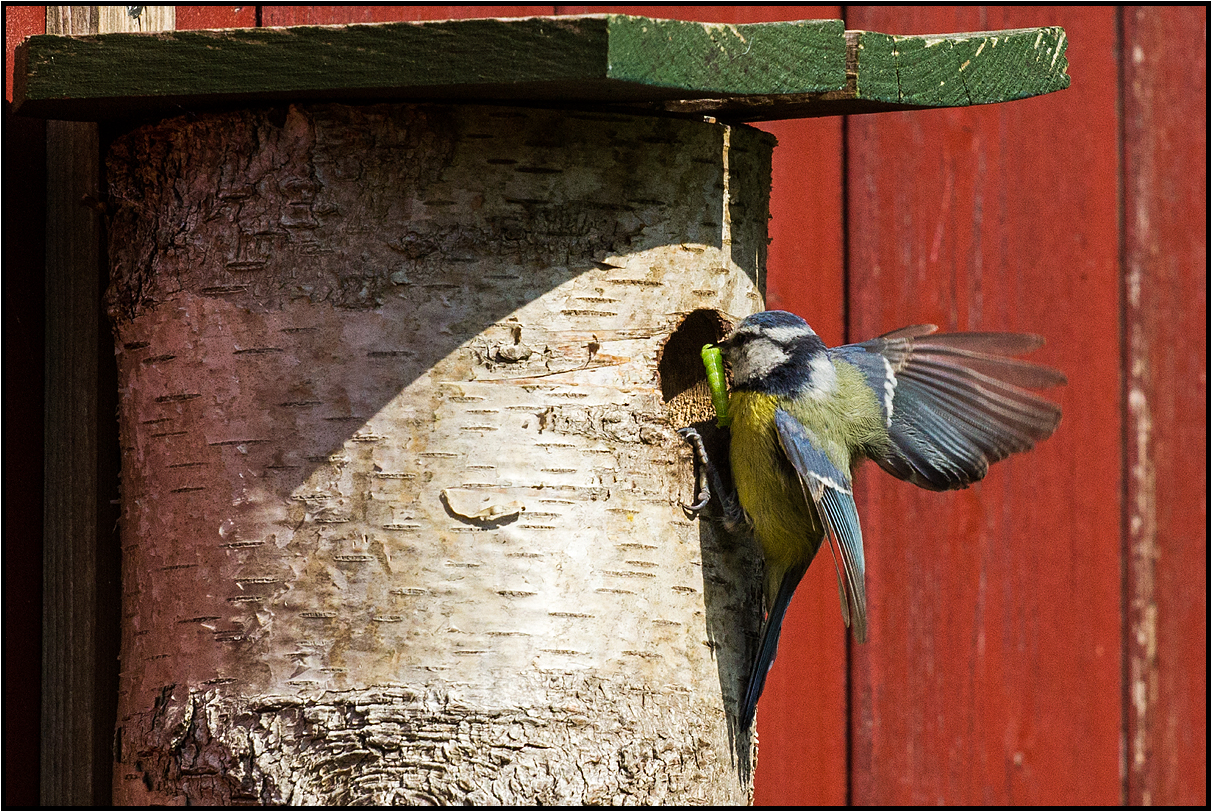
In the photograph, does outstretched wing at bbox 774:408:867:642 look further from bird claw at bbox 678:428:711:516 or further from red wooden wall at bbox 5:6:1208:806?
red wooden wall at bbox 5:6:1208:806

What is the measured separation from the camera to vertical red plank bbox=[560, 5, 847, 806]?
258 cm

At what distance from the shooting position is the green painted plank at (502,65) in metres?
1.49

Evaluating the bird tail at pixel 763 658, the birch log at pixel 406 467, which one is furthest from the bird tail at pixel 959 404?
the birch log at pixel 406 467

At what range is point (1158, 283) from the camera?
2947 millimetres

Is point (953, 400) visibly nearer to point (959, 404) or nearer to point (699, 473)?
point (959, 404)

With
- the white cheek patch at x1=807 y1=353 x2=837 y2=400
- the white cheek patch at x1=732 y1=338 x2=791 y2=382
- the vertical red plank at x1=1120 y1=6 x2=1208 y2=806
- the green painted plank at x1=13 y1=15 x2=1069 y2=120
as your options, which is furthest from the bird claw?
the vertical red plank at x1=1120 y1=6 x2=1208 y2=806

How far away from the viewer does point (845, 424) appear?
2.10m

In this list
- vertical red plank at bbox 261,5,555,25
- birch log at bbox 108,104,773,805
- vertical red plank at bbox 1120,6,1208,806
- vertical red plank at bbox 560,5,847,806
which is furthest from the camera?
vertical red plank at bbox 1120,6,1208,806

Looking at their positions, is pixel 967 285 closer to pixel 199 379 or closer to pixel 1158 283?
pixel 1158 283

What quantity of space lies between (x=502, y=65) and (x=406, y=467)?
1.72 ft

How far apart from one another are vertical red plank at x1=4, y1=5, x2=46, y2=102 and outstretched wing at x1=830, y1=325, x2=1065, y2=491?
1.32m

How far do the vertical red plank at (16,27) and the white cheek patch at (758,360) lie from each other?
1141 mm

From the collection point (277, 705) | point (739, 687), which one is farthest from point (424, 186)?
point (739, 687)

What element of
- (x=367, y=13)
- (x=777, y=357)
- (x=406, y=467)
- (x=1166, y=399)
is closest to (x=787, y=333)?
(x=777, y=357)
